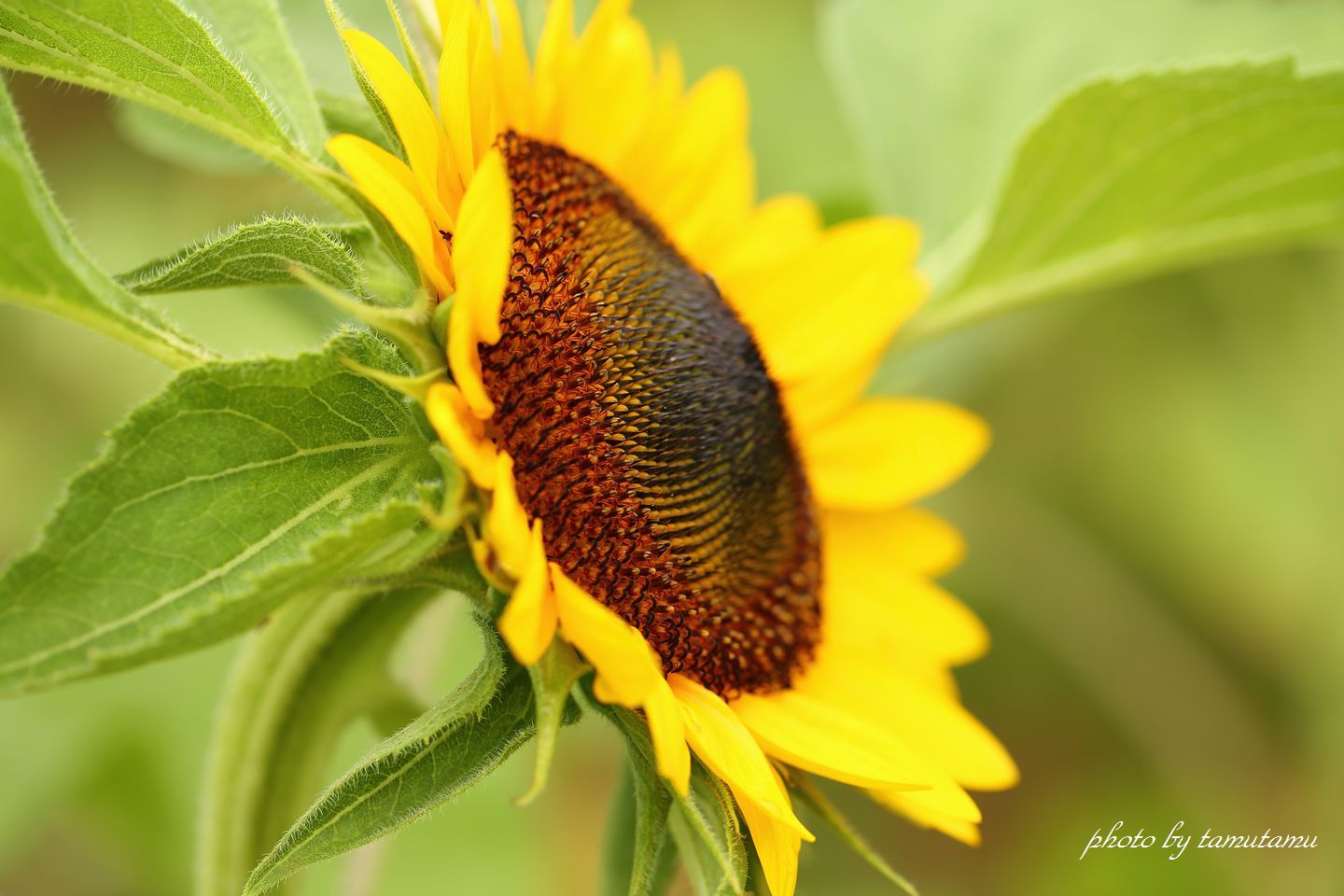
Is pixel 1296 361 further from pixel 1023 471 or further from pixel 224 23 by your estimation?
pixel 224 23

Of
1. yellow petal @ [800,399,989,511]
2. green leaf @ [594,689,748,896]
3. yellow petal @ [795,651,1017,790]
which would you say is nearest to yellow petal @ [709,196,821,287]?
yellow petal @ [800,399,989,511]

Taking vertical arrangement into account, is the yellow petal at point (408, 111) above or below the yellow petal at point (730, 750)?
above

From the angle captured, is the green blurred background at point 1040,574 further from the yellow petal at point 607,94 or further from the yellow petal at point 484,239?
the yellow petal at point 484,239

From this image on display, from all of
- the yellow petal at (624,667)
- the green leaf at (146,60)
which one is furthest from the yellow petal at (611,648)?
the green leaf at (146,60)

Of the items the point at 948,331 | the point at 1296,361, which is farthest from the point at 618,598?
the point at 1296,361

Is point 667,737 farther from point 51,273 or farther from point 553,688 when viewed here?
point 51,273
